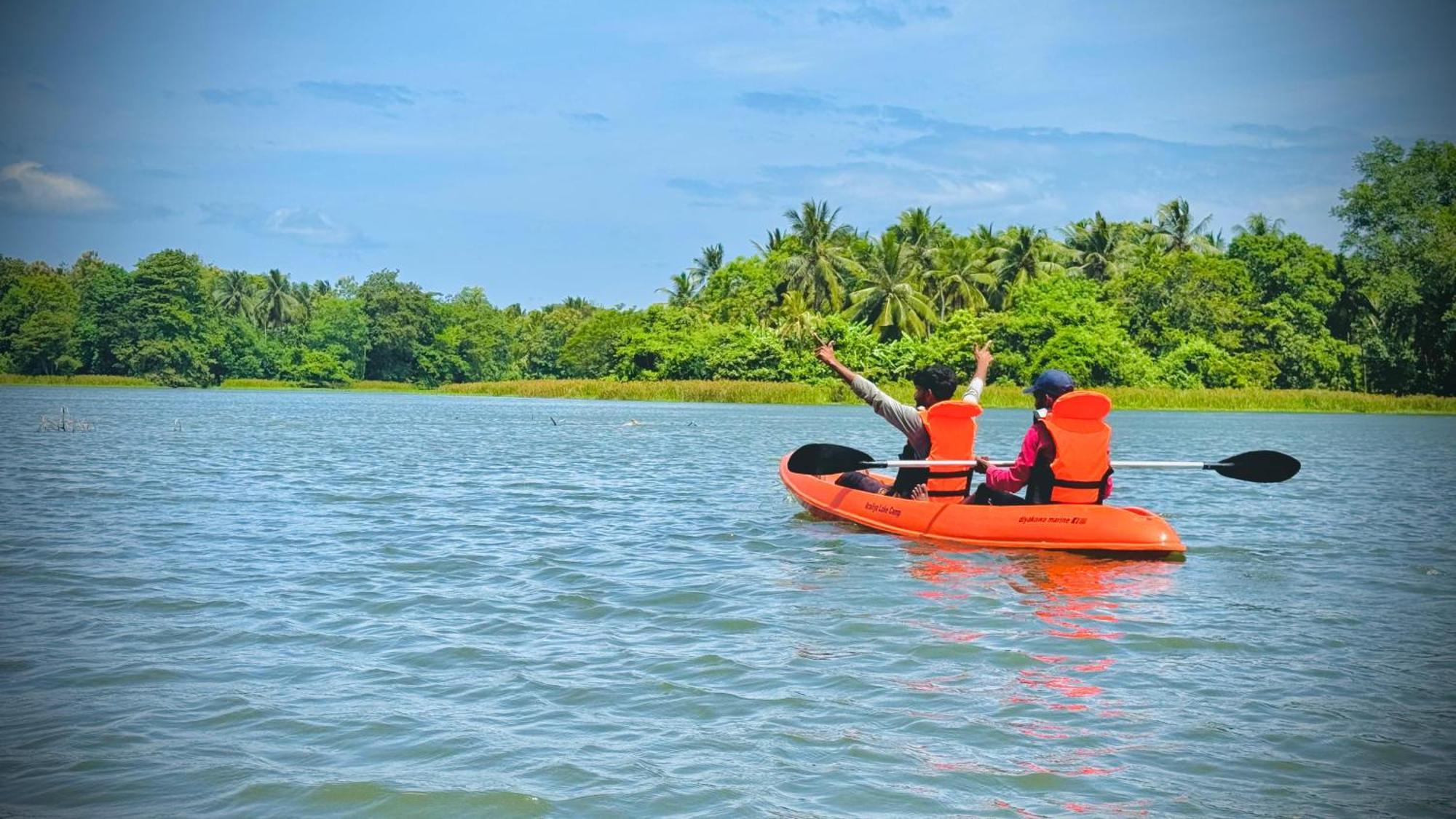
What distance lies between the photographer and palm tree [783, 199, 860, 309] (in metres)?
63.9

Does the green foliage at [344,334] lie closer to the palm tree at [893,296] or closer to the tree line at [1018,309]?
the tree line at [1018,309]

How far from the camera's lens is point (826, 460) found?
12.7m

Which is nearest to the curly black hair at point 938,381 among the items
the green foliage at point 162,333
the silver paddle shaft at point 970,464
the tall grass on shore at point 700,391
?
the silver paddle shaft at point 970,464

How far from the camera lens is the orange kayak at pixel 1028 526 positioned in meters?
9.81

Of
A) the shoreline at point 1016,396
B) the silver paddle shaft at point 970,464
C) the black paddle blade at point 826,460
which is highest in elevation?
the shoreline at point 1016,396

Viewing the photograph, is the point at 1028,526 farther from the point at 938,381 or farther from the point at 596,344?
the point at 596,344

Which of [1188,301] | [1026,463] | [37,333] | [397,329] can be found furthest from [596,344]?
[1026,463]

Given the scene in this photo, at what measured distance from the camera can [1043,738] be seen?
5.24 m

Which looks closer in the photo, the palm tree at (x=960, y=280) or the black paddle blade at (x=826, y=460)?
the black paddle blade at (x=826, y=460)

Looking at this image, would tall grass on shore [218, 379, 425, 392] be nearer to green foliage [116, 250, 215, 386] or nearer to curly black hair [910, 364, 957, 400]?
green foliage [116, 250, 215, 386]

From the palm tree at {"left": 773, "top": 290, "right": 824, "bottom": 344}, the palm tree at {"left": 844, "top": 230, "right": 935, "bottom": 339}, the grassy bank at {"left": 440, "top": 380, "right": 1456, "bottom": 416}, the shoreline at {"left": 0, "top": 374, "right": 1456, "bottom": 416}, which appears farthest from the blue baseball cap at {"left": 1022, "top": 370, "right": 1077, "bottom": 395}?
the palm tree at {"left": 844, "top": 230, "right": 935, "bottom": 339}

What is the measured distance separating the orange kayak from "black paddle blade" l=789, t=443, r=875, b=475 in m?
0.66

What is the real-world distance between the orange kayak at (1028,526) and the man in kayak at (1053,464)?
186 mm

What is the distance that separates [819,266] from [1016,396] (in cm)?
1688
